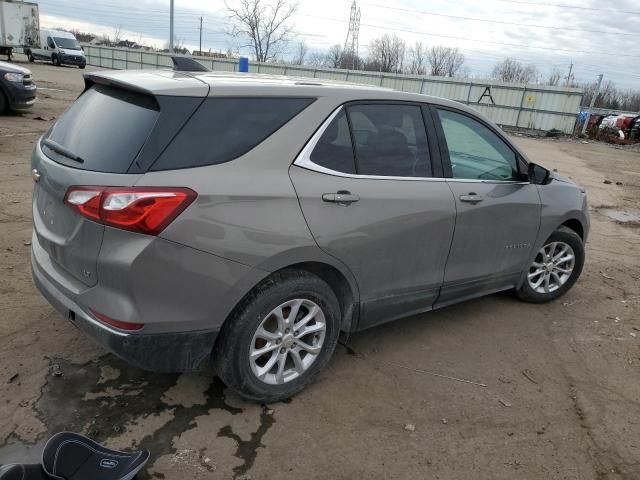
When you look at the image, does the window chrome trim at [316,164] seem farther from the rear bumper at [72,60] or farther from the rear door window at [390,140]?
the rear bumper at [72,60]

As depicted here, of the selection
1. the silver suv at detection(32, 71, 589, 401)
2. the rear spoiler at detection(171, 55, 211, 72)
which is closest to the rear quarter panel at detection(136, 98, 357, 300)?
the silver suv at detection(32, 71, 589, 401)

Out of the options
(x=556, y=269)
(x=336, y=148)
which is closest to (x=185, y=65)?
(x=336, y=148)

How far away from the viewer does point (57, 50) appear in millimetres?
36562

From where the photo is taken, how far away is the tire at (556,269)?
4586 mm

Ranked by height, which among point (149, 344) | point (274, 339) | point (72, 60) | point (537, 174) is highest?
point (537, 174)

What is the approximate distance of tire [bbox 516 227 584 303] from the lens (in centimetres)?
459

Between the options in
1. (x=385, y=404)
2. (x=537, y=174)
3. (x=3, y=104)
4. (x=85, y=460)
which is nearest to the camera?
(x=85, y=460)

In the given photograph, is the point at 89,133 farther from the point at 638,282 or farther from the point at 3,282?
the point at 638,282

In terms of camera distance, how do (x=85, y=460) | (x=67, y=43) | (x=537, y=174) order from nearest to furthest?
(x=85, y=460)
(x=537, y=174)
(x=67, y=43)

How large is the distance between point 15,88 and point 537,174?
11541 mm

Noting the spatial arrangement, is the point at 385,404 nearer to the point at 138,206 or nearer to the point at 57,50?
the point at 138,206

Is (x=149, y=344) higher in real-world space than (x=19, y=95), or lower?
higher

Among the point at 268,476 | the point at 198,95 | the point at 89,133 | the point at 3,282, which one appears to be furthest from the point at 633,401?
the point at 3,282

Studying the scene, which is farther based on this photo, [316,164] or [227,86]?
[316,164]
